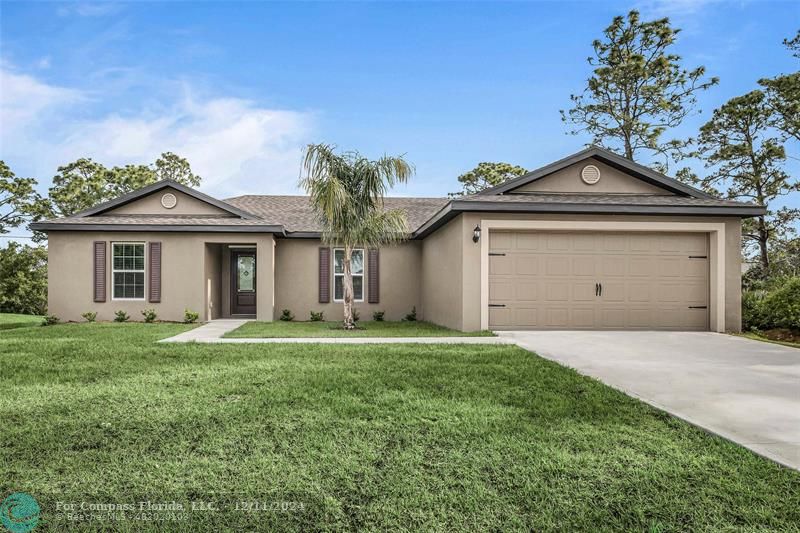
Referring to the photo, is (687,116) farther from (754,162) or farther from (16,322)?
(16,322)

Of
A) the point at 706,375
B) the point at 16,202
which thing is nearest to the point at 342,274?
the point at 706,375

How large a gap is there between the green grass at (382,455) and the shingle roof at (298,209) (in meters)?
9.72

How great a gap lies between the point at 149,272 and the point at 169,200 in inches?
90.1

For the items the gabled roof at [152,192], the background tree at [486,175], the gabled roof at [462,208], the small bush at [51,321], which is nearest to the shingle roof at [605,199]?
the gabled roof at [462,208]

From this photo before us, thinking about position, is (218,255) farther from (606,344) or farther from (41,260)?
(41,260)

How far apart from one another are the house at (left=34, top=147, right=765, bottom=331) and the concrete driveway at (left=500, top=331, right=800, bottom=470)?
0.95 meters

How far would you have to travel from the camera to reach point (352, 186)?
11273 mm

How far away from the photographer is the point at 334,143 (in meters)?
11.1

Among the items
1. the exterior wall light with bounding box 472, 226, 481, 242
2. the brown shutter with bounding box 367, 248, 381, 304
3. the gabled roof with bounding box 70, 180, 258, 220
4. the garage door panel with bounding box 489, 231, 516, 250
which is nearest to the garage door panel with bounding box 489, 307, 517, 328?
the garage door panel with bounding box 489, 231, 516, 250

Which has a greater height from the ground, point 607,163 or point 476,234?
point 607,163

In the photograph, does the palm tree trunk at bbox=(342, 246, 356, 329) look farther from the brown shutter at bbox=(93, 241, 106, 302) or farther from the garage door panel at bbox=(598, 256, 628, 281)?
the brown shutter at bbox=(93, 241, 106, 302)

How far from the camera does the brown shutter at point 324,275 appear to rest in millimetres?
14680

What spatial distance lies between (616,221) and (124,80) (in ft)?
54.9

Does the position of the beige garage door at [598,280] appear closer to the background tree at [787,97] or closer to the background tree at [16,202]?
the background tree at [787,97]
